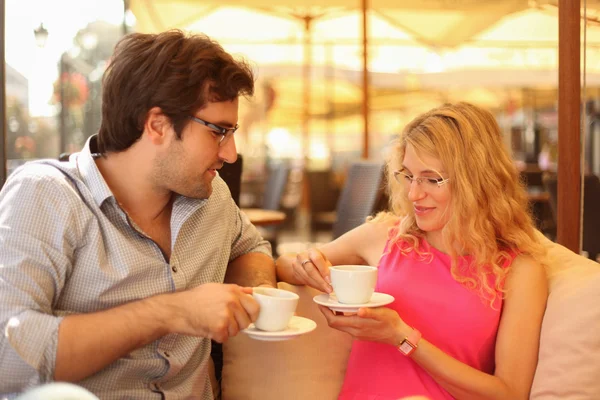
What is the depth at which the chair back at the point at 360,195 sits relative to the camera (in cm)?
377

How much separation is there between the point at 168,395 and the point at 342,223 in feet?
8.53

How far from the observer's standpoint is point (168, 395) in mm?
1798

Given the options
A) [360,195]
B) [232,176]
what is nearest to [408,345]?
[232,176]

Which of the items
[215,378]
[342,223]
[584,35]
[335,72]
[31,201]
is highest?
[335,72]

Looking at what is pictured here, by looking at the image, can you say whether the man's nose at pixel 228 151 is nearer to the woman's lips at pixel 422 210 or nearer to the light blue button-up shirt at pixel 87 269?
the light blue button-up shirt at pixel 87 269

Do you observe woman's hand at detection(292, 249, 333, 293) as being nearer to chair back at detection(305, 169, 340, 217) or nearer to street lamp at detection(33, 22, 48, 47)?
street lamp at detection(33, 22, 48, 47)

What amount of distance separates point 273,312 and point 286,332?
0.17 ft

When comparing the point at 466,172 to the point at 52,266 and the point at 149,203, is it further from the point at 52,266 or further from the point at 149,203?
the point at 52,266

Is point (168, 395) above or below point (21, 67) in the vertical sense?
below

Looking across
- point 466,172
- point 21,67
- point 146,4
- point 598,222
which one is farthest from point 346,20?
point 466,172

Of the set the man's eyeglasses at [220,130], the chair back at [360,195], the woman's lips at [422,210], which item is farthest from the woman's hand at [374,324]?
the chair back at [360,195]

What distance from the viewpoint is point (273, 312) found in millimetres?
1548

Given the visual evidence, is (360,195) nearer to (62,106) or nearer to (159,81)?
(159,81)

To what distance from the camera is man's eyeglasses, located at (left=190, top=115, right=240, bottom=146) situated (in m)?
1.82
